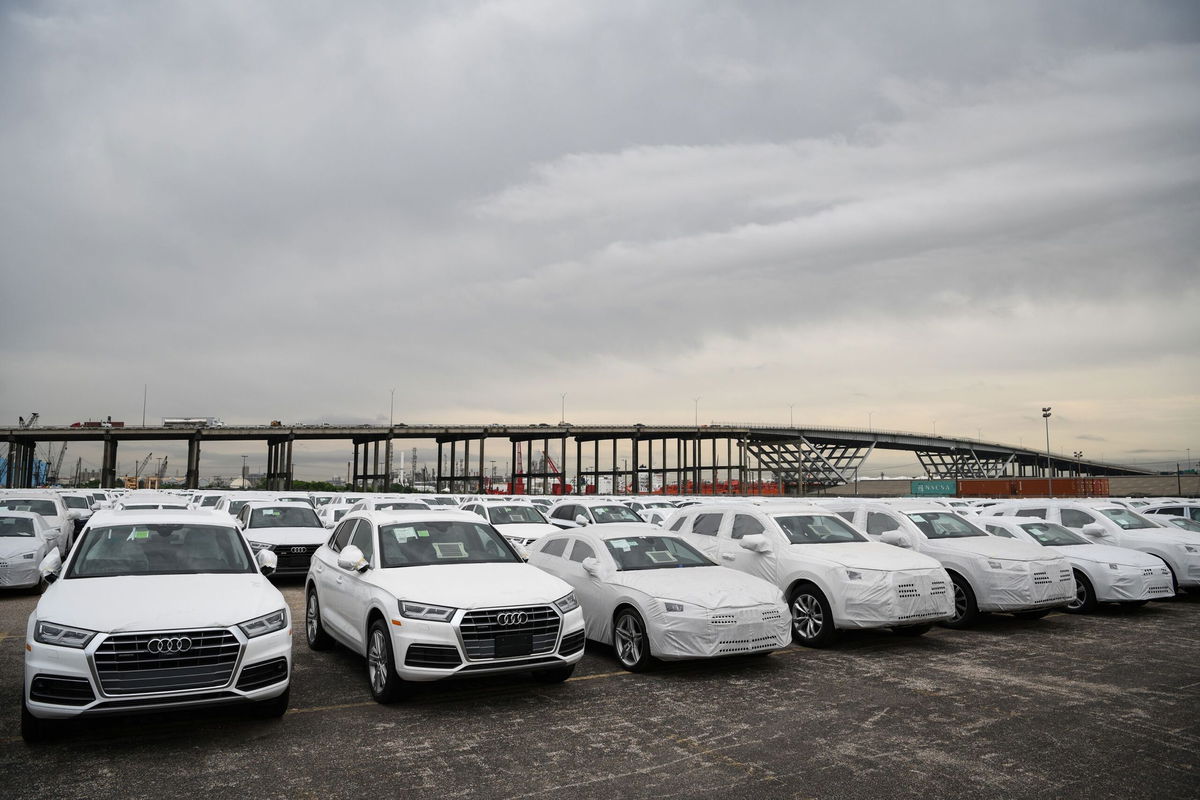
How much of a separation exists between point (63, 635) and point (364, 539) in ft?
10.2

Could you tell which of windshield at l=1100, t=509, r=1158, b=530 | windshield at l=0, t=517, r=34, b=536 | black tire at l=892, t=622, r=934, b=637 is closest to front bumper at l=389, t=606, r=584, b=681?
black tire at l=892, t=622, r=934, b=637

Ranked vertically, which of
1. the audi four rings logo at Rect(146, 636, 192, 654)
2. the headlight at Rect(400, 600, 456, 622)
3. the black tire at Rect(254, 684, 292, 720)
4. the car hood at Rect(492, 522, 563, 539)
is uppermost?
the car hood at Rect(492, 522, 563, 539)

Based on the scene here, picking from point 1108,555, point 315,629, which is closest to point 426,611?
point 315,629

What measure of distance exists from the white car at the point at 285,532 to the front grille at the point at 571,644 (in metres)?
8.36

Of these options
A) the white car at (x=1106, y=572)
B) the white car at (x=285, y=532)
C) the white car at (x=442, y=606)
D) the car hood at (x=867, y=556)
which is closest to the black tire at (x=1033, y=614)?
the white car at (x=1106, y=572)

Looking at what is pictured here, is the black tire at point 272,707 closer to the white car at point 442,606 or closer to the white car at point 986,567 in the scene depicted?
the white car at point 442,606

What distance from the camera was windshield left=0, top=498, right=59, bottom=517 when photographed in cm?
1725

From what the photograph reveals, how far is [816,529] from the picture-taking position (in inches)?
430

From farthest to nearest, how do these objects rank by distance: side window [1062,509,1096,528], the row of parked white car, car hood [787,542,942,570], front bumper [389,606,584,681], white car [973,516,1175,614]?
side window [1062,509,1096,528] → white car [973,516,1175,614] → car hood [787,542,942,570] → front bumper [389,606,584,681] → the row of parked white car

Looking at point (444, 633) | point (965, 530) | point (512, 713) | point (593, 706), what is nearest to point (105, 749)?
point (444, 633)

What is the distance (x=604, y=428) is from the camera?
84.9 metres

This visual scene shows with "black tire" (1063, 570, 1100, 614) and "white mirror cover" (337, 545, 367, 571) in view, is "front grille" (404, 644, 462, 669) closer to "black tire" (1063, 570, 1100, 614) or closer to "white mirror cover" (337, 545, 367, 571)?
"white mirror cover" (337, 545, 367, 571)

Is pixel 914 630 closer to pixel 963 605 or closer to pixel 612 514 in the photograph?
pixel 963 605

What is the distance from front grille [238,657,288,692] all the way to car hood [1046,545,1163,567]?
1079cm
